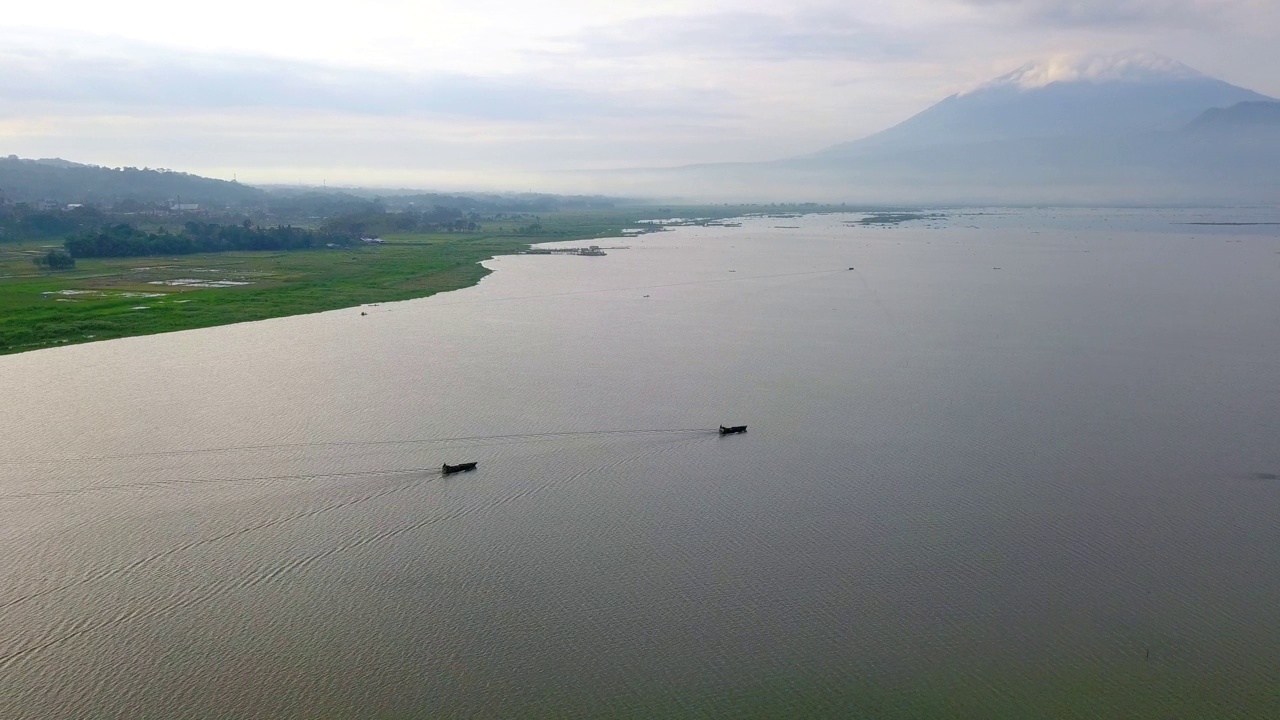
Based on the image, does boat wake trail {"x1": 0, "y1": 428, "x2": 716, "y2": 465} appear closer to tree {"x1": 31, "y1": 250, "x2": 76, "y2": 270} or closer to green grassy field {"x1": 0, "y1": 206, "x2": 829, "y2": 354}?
green grassy field {"x1": 0, "y1": 206, "x2": 829, "y2": 354}

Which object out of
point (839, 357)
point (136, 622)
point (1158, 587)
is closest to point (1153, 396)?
point (839, 357)

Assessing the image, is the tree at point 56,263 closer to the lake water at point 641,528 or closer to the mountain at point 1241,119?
the lake water at point 641,528

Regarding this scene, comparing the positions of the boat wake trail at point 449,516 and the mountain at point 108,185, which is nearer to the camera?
the boat wake trail at point 449,516

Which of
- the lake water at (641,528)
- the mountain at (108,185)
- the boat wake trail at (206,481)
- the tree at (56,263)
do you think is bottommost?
the lake water at (641,528)

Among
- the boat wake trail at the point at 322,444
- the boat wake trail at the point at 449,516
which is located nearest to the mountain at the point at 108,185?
the boat wake trail at the point at 322,444

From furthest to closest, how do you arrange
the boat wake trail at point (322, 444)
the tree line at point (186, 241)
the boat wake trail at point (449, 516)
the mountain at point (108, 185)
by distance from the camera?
the mountain at point (108, 185) → the tree line at point (186, 241) → the boat wake trail at point (322, 444) → the boat wake trail at point (449, 516)
